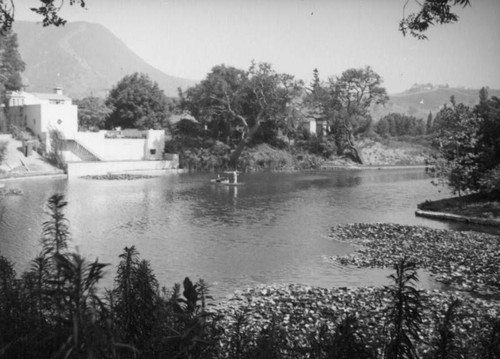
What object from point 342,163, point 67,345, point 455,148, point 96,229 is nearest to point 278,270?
point 96,229

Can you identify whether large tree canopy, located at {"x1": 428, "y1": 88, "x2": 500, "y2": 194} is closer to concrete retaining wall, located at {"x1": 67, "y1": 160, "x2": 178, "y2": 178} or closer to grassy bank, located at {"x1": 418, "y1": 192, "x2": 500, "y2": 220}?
grassy bank, located at {"x1": 418, "y1": 192, "x2": 500, "y2": 220}

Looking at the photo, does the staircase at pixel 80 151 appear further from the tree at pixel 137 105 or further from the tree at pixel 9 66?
the tree at pixel 137 105

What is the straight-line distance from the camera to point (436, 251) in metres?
23.5

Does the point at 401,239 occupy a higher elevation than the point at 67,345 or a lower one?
lower

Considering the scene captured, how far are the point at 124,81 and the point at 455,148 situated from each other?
62.3 meters

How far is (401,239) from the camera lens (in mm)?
26500

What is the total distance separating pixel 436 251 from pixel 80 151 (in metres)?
53.9

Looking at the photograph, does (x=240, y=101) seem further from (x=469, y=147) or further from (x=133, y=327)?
(x=133, y=327)

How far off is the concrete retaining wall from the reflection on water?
5675 millimetres

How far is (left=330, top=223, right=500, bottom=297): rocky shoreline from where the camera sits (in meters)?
19.2

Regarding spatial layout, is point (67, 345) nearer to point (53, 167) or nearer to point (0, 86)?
point (53, 167)

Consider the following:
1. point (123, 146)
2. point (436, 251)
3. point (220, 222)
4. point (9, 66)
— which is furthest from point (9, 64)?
point (436, 251)

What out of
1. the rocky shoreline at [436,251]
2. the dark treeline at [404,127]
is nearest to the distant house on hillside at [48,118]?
the rocky shoreline at [436,251]

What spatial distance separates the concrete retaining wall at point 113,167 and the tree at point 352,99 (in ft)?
116
